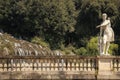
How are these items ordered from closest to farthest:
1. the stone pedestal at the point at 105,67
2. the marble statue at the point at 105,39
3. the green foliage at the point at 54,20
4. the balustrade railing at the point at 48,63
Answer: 1. the stone pedestal at the point at 105,67
2. the balustrade railing at the point at 48,63
3. the marble statue at the point at 105,39
4. the green foliage at the point at 54,20

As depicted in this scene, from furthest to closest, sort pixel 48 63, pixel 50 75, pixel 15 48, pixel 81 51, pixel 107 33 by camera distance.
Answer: pixel 81 51, pixel 15 48, pixel 48 63, pixel 107 33, pixel 50 75

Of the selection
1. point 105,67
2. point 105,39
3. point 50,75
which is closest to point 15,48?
point 50,75

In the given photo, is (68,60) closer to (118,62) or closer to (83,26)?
(118,62)

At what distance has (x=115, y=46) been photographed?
55.5m

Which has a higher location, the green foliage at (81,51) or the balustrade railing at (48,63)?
the balustrade railing at (48,63)

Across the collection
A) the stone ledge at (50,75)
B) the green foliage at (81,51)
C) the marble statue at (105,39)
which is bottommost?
the green foliage at (81,51)

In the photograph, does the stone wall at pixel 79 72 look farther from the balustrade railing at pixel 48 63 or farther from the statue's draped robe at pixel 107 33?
the statue's draped robe at pixel 107 33

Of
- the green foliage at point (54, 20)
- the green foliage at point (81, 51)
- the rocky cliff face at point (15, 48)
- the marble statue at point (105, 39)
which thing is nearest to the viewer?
the marble statue at point (105, 39)

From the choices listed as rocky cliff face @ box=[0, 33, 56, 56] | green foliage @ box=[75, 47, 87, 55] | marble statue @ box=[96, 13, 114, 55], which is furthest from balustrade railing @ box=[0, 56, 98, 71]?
green foliage @ box=[75, 47, 87, 55]

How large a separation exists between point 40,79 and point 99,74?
8.81 ft

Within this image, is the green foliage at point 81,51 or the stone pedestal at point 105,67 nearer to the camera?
the stone pedestal at point 105,67

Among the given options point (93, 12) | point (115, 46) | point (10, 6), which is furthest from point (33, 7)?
point (115, 46)

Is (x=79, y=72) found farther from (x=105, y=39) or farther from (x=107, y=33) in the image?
(x=107, y=33)

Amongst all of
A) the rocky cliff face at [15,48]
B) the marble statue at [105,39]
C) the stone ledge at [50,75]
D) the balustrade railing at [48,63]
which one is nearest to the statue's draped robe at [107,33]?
the marble statue at [105,39]
